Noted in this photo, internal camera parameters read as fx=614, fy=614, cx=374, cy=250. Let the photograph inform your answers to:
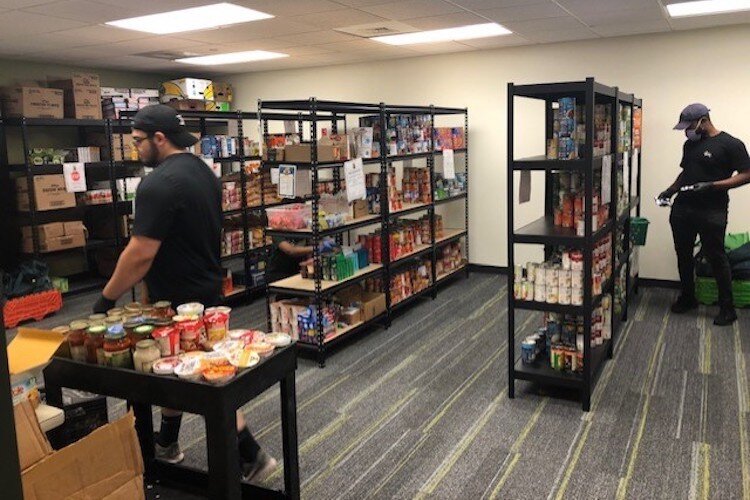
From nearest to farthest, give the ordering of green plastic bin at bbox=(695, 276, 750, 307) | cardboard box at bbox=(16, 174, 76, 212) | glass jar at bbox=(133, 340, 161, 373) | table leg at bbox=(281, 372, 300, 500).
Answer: glass jar at bbox=(133, 340, 161, 373)
table leg at bbox=(281, 372, 300, 500)
green plastic bin at bbox=(695, 276, 750, 307)
cardboard box at bbox=(16, 174, 76, 212)

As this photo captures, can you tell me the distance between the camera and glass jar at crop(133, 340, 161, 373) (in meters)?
2.14

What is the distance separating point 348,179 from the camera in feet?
15.9

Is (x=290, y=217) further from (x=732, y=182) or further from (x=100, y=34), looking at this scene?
(x=732, y=182)

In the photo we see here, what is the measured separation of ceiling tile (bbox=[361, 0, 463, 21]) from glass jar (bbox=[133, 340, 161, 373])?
3479mm

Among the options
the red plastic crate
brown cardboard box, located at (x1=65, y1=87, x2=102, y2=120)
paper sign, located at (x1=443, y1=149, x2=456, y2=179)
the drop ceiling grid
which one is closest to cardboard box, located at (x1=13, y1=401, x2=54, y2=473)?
the drop ceiling grid

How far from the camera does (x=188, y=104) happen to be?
7.64 m

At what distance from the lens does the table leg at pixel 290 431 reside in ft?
7.96

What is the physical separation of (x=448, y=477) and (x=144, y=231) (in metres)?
1.89

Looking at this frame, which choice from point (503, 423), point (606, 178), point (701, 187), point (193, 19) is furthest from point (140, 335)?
point (701, 187)

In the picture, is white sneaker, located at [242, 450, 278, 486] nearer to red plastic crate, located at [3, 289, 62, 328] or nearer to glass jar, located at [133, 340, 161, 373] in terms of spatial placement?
glass jar, located at [133, 340, 161, 373]

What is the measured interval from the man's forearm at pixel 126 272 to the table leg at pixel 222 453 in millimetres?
962

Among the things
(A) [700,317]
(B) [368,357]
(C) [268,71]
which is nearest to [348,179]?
(B) [368,357]

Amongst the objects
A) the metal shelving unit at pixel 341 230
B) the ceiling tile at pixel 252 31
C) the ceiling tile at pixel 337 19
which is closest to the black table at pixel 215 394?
the metal shelving unit at pixel 341 230

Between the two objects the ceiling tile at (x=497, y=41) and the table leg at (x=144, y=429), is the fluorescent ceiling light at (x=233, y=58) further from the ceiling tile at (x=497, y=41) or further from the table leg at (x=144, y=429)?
the table leg at (x=144, y=429)
